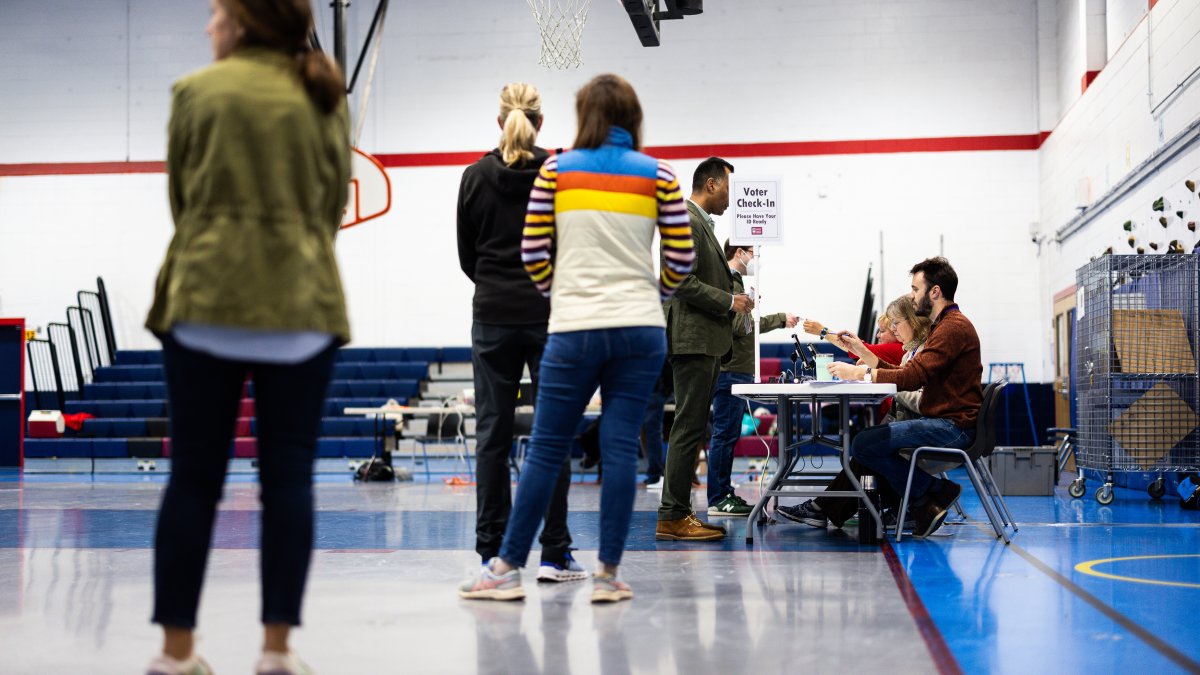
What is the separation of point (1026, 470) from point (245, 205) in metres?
6.87

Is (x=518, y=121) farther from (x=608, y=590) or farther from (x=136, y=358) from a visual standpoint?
(x=136, y=358)

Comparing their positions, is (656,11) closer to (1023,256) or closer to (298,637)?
(1023,256)

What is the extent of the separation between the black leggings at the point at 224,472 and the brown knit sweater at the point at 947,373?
3.23 meters

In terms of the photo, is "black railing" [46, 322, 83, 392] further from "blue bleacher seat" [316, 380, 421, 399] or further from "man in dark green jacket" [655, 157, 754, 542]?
"man in dark green jacket" [655, 157, 754, 542]

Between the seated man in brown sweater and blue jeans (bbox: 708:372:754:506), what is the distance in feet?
2.53

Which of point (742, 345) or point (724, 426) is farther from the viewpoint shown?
point (742, 345)

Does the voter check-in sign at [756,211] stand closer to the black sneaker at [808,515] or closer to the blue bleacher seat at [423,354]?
the black sneaker at [808,515]

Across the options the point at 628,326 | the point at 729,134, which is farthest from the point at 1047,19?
the point at 628,326

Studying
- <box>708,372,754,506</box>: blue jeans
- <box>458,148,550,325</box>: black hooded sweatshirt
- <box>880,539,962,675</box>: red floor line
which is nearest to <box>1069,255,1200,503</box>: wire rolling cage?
<box>708,372,754,506</box>: blue jeans

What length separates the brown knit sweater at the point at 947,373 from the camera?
15.4ft

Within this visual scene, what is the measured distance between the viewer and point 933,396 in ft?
15.9

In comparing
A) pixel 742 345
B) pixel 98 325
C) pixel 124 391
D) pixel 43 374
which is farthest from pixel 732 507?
pixel 43 374

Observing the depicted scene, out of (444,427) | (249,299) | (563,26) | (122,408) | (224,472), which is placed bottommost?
(444,427)

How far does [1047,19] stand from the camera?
1327 cm
